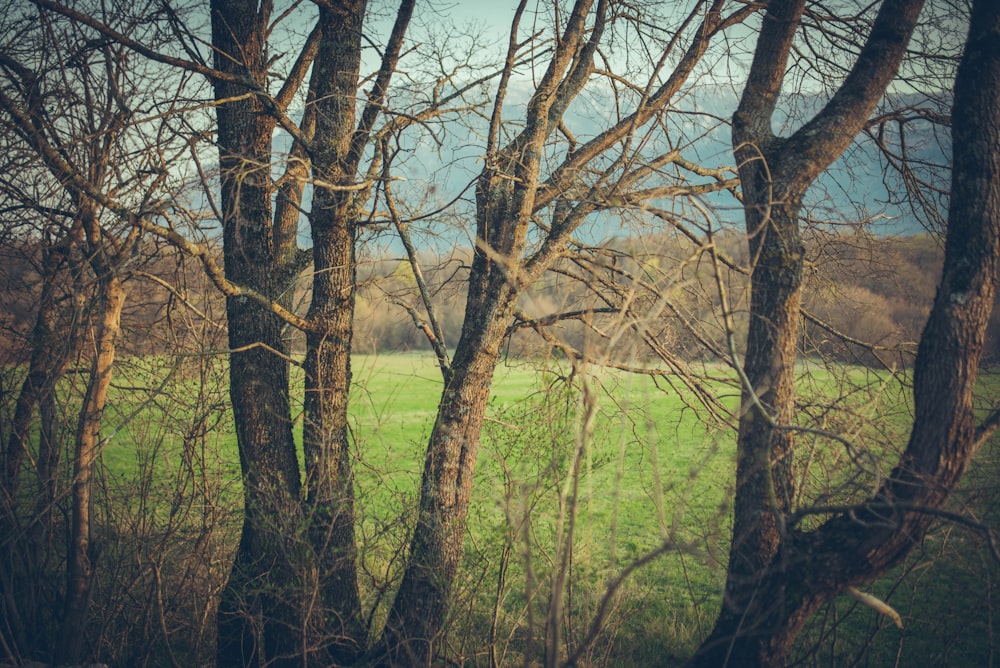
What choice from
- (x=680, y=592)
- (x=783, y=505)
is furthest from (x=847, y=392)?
(x=680, y=592)

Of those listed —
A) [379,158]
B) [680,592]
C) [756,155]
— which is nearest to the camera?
[756,155]

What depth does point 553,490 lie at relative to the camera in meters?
4.91

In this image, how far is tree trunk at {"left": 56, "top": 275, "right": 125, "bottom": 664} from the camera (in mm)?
4516

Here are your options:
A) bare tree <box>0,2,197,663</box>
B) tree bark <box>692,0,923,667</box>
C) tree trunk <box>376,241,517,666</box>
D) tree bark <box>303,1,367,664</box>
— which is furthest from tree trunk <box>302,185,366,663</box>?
tree bark <box>692,0,923,667</box>

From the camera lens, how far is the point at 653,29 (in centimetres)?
591

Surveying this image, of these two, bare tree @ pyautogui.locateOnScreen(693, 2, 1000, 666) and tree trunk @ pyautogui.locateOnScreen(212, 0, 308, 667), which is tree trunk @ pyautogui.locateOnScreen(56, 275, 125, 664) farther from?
bare tree @ pyautogui.locateOnScreen(693, 2, 1000, 666)

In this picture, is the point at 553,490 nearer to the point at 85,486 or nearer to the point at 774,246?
the point at 774,246

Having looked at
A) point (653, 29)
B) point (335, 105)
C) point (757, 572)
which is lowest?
point (757, 572)

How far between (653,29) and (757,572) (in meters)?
5.04

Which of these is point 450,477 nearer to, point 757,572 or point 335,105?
point 757,572

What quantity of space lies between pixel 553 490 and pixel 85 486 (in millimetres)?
3661

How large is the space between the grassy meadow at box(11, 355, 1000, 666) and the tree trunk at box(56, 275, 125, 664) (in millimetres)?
190

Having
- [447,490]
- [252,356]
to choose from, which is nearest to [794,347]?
[447,490]

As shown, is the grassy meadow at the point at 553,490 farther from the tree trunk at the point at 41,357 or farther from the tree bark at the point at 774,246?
the tree trunk at the point at 41,357
